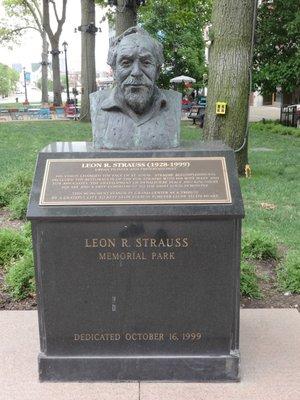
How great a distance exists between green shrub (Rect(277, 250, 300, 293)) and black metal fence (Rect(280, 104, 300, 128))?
18.0m

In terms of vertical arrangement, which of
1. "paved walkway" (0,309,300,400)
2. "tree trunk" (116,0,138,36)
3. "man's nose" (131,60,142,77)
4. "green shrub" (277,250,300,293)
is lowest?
"paved walkway" (0,309,300,400)

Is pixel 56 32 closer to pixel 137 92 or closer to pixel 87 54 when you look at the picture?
pixel 87 54

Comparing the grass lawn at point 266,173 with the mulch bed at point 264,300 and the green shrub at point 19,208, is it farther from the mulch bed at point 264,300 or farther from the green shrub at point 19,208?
the green shrub at point 19,208

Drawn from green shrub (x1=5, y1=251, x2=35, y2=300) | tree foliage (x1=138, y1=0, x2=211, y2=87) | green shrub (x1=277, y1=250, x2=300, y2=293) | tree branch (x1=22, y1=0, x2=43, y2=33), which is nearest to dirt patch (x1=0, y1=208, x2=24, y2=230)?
green shrub (x1=5, y1=251, x2=35, y2=300)

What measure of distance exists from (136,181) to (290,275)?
237 cm

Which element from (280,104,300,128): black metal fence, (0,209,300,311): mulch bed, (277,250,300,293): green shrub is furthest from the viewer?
(280,104,300,128): black metal fence

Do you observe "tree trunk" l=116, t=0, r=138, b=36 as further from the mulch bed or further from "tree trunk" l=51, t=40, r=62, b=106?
"tree trunk" l=51, t=40, r=62, b=106

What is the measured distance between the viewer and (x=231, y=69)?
9.05 meters

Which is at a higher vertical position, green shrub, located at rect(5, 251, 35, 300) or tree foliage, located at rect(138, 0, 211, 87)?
tree foliage, located at rect(138, 0, 211, 87)

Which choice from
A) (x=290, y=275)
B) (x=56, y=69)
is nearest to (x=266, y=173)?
(x=290, y=275)

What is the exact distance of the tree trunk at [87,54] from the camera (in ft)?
79.4

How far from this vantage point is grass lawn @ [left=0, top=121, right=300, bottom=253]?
7020mm

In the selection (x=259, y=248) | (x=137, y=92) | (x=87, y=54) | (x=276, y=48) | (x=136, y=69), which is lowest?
(x=259, y=248)

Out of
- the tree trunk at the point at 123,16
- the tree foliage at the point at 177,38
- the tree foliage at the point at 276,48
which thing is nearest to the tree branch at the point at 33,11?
the tree foliage at the point at 177,38
